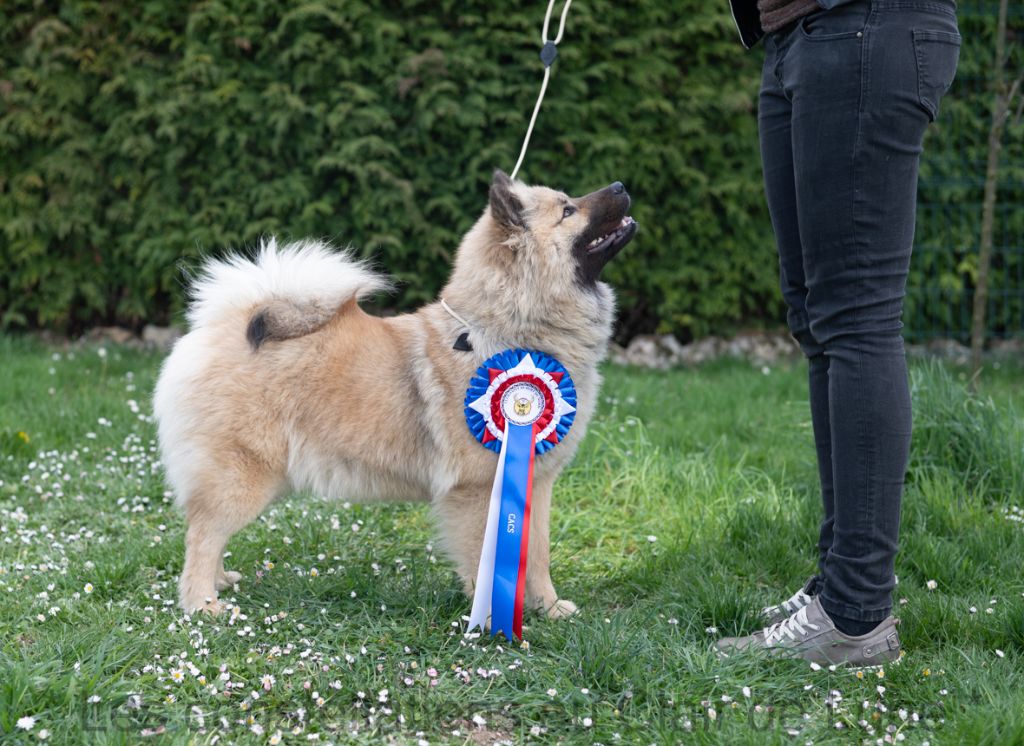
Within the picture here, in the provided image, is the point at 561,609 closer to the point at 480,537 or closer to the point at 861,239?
the point at 480,537

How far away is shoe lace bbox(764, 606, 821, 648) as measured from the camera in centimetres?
221

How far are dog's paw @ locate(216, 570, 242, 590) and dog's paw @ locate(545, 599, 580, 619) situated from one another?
967 millimetres

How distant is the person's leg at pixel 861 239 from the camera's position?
1960mm

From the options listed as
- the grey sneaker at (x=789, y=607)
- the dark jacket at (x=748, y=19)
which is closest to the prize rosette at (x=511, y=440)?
the grey sneaker at (x=789, y=607)

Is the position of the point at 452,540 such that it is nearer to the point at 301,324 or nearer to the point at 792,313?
the point at 301,324

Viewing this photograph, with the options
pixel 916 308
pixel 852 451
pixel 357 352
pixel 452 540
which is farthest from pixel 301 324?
pixel 916 308

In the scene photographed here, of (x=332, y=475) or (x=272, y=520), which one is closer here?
(x=332, y=475)

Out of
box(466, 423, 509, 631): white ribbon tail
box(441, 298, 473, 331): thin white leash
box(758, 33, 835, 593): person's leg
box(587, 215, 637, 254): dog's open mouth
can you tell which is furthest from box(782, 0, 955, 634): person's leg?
box(441, 298, 473, 331): thin white leash

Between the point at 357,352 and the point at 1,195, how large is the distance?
157 inches

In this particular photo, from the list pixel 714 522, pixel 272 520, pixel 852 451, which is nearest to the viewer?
pixel 852 451

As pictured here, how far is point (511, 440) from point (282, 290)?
0.84 meters

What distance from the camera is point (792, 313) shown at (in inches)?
95.9

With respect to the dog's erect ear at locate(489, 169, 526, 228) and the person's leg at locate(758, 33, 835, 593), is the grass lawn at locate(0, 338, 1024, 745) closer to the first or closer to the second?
the person's leg at locate(758, 33, 835, 593)

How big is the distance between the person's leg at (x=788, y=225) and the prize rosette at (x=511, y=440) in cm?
65
